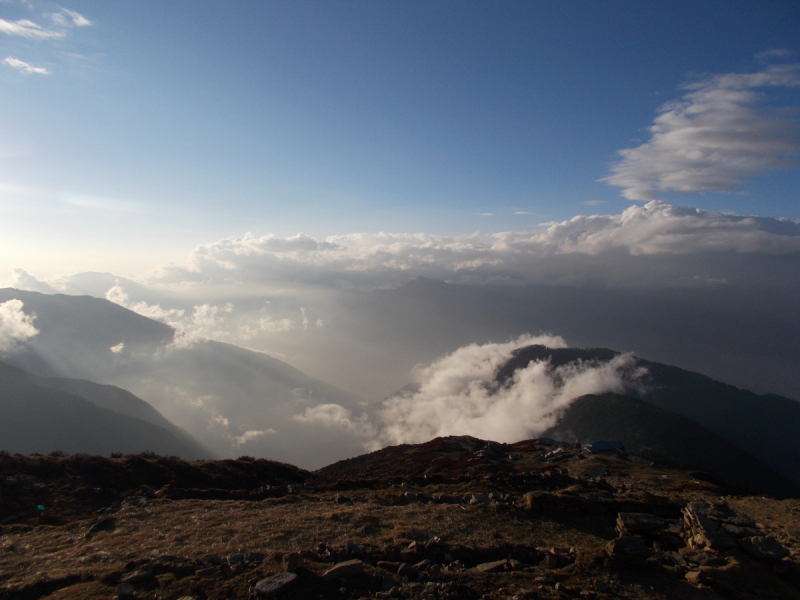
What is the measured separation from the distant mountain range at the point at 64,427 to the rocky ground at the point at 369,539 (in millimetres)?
138981

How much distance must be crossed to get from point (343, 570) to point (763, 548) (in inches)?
594

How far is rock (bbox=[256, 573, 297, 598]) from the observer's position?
35.6 feet

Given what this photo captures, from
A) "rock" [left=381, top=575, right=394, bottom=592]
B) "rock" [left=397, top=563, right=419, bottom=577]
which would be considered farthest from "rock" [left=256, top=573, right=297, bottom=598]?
"rock" [left=397, top=563, right=419, bottom=577]

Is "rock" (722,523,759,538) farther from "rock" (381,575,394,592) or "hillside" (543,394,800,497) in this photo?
"hillside" (543,394,800,497)

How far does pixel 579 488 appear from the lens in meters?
23.0

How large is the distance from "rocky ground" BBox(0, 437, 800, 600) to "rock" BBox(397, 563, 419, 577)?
0.70ft

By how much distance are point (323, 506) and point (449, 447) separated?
3437 cm

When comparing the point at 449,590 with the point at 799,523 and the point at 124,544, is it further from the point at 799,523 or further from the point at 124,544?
the point at 799,523

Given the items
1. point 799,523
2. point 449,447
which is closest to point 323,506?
point 799,523

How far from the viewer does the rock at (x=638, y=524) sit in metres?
16.2

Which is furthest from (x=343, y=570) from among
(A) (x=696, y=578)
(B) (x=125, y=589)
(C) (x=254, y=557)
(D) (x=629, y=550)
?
(A) (x=696, y=578)

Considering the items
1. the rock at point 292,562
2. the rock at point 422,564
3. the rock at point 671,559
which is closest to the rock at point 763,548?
the rock at point 671,559

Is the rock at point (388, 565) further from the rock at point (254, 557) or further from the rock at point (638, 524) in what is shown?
the rock at point (638, 524)

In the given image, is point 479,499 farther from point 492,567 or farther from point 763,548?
point 763,548
